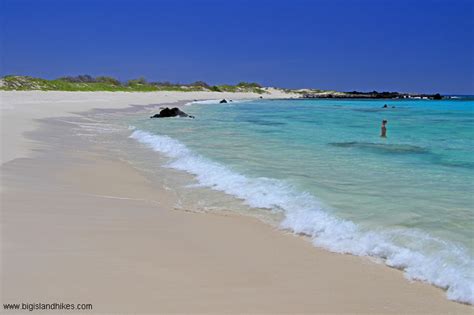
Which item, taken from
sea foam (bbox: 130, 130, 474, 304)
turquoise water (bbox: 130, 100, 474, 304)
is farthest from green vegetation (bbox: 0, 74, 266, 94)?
sea foam (bbox: 130, 130, 474, 304)

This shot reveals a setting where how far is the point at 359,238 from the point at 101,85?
233 feet

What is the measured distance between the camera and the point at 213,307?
3.42 m

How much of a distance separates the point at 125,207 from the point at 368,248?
3321 mm

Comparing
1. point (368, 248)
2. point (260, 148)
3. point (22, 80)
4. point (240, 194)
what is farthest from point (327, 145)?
point (22, 80)

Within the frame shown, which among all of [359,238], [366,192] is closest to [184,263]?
[359,238]

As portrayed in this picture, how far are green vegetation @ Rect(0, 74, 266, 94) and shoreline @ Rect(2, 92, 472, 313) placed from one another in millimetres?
45638

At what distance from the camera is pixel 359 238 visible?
5211mm

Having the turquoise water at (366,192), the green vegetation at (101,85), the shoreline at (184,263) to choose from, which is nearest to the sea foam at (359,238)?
the turquoise water at (366,192)

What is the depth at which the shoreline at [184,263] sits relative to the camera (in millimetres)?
3545

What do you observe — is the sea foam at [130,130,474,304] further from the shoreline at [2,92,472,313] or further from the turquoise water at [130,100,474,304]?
the shoreline at [2,92,472,313]

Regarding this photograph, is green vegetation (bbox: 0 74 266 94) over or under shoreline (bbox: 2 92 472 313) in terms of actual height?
over

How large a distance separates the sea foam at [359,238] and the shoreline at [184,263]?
0.19 m

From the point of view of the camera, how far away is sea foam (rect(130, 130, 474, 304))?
4.20m

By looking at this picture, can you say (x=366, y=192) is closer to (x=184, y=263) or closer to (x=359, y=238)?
(x=359, y=238)
